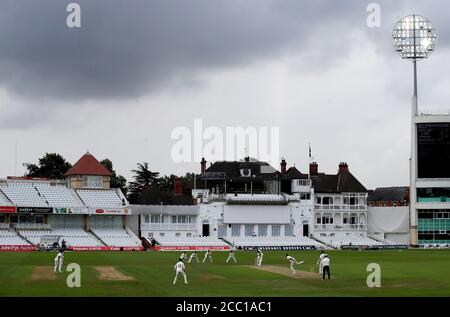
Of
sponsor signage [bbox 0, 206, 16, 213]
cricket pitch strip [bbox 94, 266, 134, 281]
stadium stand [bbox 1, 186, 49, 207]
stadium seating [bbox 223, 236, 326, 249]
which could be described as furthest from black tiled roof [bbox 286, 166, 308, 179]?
cricket pitch strip [bbox 94, 266, 134, 281]

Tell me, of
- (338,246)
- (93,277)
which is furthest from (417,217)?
(93,277)

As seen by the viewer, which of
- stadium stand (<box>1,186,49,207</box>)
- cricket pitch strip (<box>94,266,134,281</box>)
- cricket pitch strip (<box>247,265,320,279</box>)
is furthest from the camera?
stadium stand (<box>1,186,49,207</box>)

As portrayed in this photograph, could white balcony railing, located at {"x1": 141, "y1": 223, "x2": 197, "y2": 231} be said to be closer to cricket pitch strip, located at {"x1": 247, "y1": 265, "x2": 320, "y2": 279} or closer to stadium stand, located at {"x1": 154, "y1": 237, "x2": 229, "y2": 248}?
stadium stand, located at {"x1": 154, "y1": 237, "x2": 229, "y2": 248}

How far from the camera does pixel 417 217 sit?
95625mm

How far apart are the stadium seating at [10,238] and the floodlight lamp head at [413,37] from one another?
1678 inches

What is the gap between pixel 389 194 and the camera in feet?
416

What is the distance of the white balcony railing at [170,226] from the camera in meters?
91.6

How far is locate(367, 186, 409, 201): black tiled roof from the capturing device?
123363 millimetres

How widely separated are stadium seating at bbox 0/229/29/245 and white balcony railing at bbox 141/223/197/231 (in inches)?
542

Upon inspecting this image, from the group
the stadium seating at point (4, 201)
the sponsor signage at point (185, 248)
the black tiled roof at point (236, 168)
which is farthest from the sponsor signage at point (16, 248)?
the black tiled roof at point (236, 168)

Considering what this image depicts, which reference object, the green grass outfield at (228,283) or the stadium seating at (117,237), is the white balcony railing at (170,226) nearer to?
the stadium seating at (117,237)

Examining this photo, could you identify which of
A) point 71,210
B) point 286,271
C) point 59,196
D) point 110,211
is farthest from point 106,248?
point 286,271
